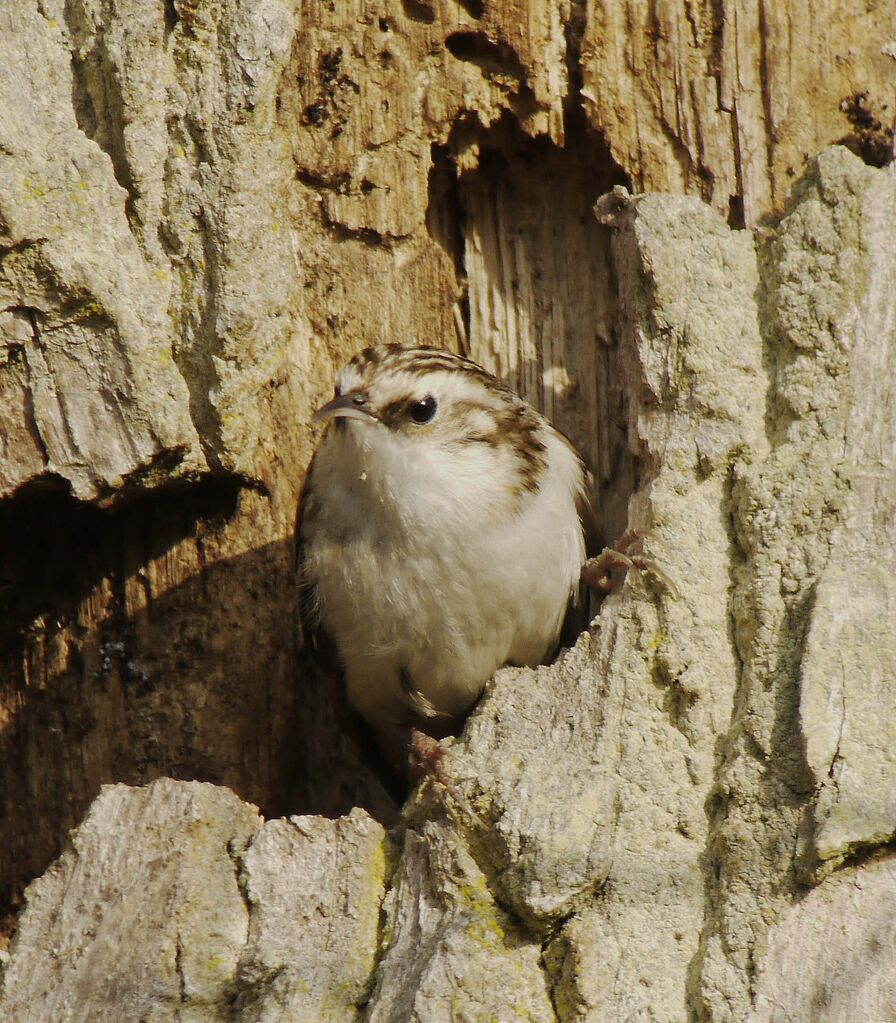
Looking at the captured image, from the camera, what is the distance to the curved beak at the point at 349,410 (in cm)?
363

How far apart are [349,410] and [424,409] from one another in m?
0.20

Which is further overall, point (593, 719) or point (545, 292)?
point (545, 292)

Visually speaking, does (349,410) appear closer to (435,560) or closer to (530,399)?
(435,560)

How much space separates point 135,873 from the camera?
123 inches

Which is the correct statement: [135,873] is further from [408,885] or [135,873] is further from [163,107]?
[163,107]

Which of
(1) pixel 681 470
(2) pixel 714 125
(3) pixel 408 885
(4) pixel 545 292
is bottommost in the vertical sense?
(3) pixel 408 885

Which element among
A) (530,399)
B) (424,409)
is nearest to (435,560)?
(424,409)

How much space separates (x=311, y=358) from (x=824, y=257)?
1.59 metres

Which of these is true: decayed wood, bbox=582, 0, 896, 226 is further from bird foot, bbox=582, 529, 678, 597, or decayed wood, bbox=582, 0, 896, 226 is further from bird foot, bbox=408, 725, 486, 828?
bird foot, bbox=408, 725, 486, 828

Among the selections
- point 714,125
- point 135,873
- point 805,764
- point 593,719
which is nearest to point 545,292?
point 714,125

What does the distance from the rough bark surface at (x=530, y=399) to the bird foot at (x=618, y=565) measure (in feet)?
0.15

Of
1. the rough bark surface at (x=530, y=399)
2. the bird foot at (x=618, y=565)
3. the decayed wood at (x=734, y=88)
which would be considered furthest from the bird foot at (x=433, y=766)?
the decayed wood at (x=734, y=88)

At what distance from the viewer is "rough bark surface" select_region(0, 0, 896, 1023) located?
2939 mm

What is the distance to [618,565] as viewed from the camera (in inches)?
141
